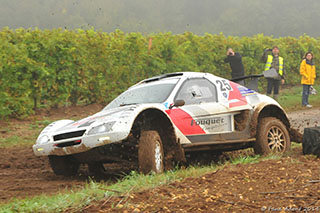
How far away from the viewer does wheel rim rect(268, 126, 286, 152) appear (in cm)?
920

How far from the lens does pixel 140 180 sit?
6316 mm

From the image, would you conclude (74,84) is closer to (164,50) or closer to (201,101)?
(164,50)

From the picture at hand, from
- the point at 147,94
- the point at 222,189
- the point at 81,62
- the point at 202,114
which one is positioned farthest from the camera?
the point at 81,62

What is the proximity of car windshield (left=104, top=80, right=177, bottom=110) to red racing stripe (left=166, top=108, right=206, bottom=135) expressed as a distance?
0.29m

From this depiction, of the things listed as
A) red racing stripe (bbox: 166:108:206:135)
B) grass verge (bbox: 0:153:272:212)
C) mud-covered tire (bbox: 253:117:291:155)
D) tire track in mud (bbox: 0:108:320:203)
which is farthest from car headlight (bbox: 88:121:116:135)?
Answer: mud-covered tire (bbox: 253:117:291:155)

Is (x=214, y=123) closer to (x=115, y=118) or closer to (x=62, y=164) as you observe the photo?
(x=115, y=118)

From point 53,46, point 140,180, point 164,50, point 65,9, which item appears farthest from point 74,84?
point 65,9

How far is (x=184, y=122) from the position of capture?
8.08 m

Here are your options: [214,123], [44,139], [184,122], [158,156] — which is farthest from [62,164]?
[214,123]

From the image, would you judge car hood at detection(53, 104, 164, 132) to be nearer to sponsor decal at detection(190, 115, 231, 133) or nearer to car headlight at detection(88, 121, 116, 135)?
car headlight at detection(88, 121, 116, 135)

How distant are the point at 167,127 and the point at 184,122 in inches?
13.9

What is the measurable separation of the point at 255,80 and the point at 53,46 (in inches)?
263

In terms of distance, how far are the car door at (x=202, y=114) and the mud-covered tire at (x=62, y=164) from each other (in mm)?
1767

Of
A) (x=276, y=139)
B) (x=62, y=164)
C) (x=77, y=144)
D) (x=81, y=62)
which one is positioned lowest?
(x=62, y=164)
